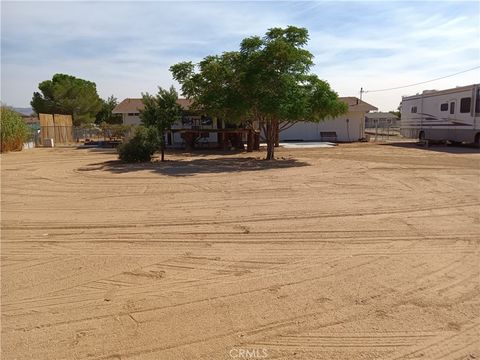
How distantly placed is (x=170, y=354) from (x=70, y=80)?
5436cm

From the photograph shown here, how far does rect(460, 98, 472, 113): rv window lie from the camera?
89.4 ft

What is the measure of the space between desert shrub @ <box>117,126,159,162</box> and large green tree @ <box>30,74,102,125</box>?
3200 centimetres

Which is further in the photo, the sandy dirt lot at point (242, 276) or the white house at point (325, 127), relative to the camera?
the white house at point (325, 127)

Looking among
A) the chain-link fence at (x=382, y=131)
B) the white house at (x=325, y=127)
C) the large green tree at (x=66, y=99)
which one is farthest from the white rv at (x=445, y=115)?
the large green tree at (x=66, y=99)

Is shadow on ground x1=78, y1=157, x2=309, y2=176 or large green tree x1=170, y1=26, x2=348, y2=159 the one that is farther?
large green tree x1=170, y1=26, x2=348, y2=159

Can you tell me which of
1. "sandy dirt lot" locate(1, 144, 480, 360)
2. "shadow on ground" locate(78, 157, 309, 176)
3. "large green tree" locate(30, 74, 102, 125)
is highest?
"large green tree" locate(30, 74, 102, 125)

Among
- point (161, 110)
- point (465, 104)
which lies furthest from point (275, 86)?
point (465, 104)

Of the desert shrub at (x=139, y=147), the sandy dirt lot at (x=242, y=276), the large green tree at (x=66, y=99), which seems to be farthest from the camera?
the large green tree at (x=66, y=99)

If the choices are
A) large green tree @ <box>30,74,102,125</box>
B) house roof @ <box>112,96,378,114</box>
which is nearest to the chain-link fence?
house roof @ <box>112,96,378,114</box>

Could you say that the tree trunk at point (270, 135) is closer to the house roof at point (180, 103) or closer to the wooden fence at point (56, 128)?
the house roof at point (180, 103)

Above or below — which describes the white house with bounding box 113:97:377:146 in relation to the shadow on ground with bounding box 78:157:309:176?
above

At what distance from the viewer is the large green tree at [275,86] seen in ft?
63.2

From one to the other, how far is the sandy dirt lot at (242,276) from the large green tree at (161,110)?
14363 mm

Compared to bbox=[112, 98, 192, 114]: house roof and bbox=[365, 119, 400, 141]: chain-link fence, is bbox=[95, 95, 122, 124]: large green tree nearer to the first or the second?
bbox=[112, 98, 192, 114]: house roof
